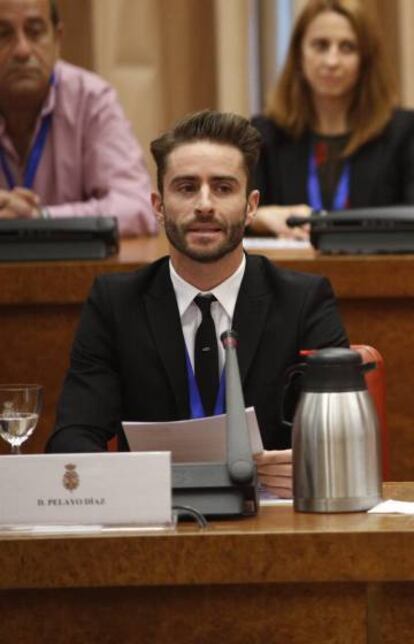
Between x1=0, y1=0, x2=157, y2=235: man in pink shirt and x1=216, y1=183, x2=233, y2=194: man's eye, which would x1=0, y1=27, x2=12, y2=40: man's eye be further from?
x1=216, y1=183, x2=233, y2=194: man's eye

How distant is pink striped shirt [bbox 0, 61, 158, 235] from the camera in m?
4.52

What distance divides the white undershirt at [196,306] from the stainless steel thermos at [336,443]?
60 cm

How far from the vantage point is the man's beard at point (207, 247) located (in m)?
2.80

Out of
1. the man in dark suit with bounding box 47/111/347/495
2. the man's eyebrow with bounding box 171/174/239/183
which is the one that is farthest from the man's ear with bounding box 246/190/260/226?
the man's eyebrow with bounding box 171/174/239/183

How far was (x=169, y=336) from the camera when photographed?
2.89m

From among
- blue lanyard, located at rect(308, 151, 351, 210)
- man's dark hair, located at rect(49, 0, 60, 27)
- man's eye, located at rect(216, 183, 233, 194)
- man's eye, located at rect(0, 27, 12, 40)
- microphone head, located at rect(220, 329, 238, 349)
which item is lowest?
blue lanyard, located at rect(308, 151, 351, 210)

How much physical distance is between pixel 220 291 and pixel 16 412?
0.47m

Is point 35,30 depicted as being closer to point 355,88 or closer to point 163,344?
point 355,88

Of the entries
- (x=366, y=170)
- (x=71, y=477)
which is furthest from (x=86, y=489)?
(x=366, y=170)

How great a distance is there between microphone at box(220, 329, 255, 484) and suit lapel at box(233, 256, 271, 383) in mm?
544

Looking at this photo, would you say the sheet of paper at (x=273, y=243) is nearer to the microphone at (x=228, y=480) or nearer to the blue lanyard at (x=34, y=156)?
the blue lanyard at (x=34, y=156)

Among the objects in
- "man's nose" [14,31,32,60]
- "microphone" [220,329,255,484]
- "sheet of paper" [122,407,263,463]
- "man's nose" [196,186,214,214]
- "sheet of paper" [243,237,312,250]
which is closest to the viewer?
"microphone" [220,329,255,484]

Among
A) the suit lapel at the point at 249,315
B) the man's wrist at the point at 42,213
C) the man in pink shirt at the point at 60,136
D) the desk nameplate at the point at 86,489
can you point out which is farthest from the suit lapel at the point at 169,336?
the man in pink shirt at the point at 60,136

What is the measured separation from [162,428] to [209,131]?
764 mm
